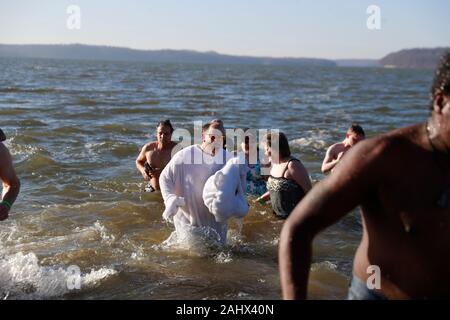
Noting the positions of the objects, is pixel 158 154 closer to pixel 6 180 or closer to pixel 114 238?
pixel 114 238

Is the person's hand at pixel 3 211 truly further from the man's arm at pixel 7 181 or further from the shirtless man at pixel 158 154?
the shirtless man at pixel 158 154

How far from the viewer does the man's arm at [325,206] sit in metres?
2.11

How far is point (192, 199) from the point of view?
19.7 ft

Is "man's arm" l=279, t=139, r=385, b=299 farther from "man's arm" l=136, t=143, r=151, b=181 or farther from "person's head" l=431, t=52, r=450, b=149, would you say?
"man's arm" l=136, t=143, r=151, b=181

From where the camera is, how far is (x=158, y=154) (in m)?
9.09

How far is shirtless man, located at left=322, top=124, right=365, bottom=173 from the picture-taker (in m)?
8.22

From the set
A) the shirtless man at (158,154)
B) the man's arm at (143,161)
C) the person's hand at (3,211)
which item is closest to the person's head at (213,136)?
the person's hand at (3,211)

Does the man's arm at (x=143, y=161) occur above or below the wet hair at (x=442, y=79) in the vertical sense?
below

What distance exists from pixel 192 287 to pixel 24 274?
1.62 metres

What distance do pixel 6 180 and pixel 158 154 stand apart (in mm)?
4532

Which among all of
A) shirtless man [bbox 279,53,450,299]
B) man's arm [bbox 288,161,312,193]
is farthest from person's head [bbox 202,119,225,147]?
shirtless man [bbox 279,53,450,299]

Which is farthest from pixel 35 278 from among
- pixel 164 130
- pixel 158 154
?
pixel 158 154

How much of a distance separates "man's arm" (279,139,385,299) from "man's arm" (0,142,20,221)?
3.08 meters
